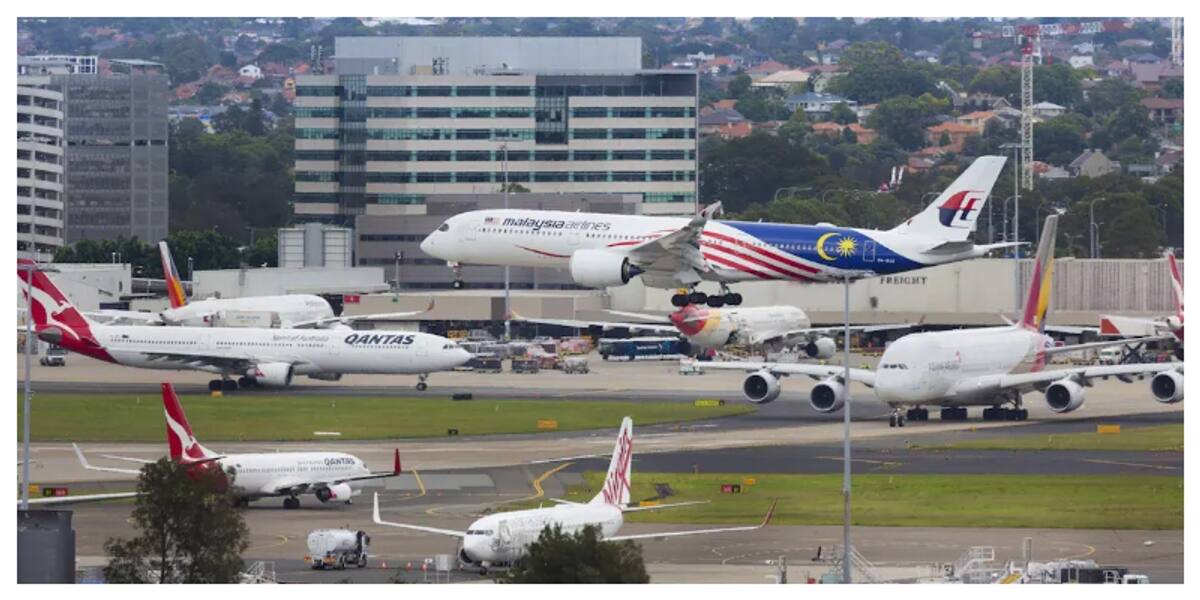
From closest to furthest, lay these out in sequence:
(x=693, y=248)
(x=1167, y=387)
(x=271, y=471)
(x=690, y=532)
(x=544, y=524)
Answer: (x=544, y=524), (x=690, y=532), (x=271, y=471), (x=693, y=248), (x=1167, y=387)

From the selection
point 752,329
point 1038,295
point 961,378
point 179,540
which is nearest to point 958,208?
point 1038,295

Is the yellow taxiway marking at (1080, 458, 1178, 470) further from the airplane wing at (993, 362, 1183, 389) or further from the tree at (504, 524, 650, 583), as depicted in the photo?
the tree at (504, 524, 650, 583)

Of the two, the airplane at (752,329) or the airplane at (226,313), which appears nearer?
the airplane at (226,313)

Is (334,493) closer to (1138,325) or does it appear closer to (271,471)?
(271,471)

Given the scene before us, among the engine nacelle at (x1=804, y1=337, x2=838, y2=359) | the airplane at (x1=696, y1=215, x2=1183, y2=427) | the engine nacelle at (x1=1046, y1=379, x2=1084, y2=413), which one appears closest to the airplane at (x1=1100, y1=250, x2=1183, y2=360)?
the engine nacelle at (x1=804, y1=337, x2=838, y2=359)

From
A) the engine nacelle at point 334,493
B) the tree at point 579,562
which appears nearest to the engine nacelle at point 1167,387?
the engine nacelle at point 334,493

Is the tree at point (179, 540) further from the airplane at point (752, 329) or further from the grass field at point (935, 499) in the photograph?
the airplane at point (752, 329)
